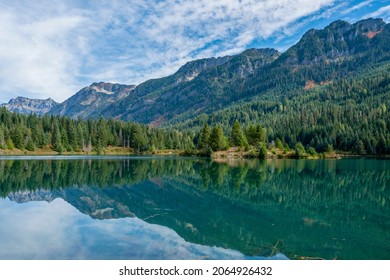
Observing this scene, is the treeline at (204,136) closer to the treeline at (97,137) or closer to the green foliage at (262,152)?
the treeline at (97,137)

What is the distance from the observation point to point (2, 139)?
132 m

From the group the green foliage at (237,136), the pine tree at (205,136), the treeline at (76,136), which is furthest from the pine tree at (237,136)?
the treeline at (76,136)

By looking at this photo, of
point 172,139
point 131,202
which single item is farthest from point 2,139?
point 131,202

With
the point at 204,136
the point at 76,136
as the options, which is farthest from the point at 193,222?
the point at 76,136

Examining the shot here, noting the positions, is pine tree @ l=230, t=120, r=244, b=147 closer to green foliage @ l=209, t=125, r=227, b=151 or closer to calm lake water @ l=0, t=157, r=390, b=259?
green foliage @ l=209, t=125, r=227, b=151

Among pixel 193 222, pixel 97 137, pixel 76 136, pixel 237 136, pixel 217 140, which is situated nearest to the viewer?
pixel 193 222

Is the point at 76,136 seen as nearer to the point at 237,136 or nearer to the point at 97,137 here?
the point at 97,137

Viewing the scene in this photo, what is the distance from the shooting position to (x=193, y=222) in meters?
20.7

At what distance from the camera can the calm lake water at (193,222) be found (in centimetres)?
1484

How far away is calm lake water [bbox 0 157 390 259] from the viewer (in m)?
14.8

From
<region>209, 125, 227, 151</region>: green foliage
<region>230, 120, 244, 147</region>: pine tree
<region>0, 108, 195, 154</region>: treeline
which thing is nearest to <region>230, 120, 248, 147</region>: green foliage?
<region>230, 120, 244, 147</region>: pine tree
